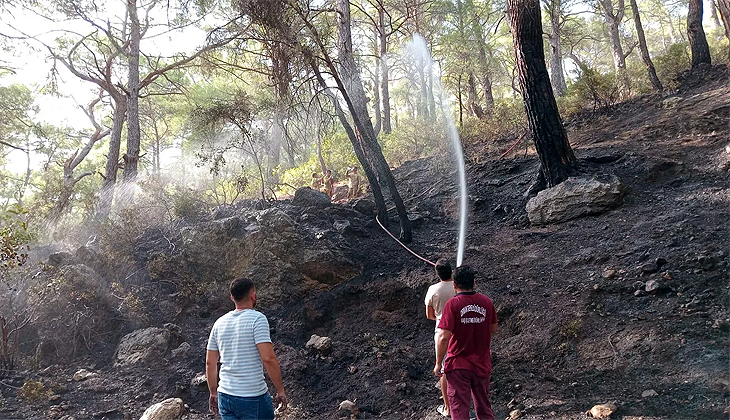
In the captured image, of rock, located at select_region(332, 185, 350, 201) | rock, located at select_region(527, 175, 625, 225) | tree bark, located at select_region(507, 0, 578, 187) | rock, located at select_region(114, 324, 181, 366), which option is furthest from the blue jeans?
rock, located at select_region(332, 185, 350, 201)

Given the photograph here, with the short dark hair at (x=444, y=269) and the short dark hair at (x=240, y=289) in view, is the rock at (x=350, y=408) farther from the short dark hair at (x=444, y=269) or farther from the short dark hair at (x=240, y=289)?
the short dark hair at (x=240, y=289)

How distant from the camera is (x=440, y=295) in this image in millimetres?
3898

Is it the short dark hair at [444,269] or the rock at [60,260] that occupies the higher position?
the rock at [60,260]

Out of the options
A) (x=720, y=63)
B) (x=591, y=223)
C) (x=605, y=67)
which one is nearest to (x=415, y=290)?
(x=591, y=223)

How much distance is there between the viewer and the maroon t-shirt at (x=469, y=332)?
317 cm

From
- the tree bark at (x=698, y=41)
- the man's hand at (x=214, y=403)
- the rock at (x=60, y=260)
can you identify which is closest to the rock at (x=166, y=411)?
the man's hand at (x=214, y=403)

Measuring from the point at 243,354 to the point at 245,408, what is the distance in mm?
353

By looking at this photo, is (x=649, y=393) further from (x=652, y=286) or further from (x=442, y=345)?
(x=442, y=345)

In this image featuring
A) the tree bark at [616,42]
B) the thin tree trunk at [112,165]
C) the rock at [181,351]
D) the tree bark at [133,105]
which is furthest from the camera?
the tree bark at [133,105]

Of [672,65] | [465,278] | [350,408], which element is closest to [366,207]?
[350,408]

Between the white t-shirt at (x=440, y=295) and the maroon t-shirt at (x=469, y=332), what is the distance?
0.64 m

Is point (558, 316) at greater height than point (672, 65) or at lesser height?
lesser

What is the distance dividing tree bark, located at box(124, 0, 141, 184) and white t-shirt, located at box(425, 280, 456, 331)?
9940 millimetres

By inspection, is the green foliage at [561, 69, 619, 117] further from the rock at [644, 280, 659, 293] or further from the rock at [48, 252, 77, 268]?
the rock at [48, 252, 77, 268]
